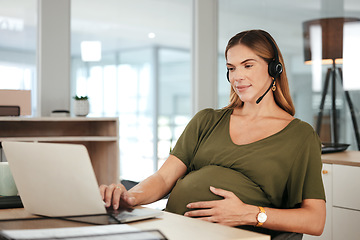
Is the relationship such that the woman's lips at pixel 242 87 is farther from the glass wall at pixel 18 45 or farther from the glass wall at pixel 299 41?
the glass wall at pixel 18 45

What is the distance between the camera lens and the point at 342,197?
250 centimetres

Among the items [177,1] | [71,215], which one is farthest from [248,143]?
[177,1]

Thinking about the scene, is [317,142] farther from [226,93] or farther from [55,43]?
[226,93]

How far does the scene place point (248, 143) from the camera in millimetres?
1651

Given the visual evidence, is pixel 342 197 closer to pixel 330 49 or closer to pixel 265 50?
pixel 265 50

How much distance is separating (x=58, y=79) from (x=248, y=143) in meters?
2.43

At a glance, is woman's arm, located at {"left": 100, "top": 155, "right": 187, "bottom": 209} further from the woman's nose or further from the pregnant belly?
the woman's nose

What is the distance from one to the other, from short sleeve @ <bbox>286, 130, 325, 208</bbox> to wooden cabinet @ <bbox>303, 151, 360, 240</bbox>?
1.01m

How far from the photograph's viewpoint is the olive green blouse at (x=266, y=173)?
1.53 metres

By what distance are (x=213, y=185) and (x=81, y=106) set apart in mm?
2258

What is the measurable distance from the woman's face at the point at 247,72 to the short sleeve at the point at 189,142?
22 cm

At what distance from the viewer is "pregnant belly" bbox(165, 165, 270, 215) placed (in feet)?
5.02

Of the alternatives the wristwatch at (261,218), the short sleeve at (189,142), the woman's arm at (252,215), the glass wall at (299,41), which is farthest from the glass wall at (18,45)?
the wristwatch at (261,218)

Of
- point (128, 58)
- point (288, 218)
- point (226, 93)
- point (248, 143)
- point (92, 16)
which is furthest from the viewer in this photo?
point (226, 93)
